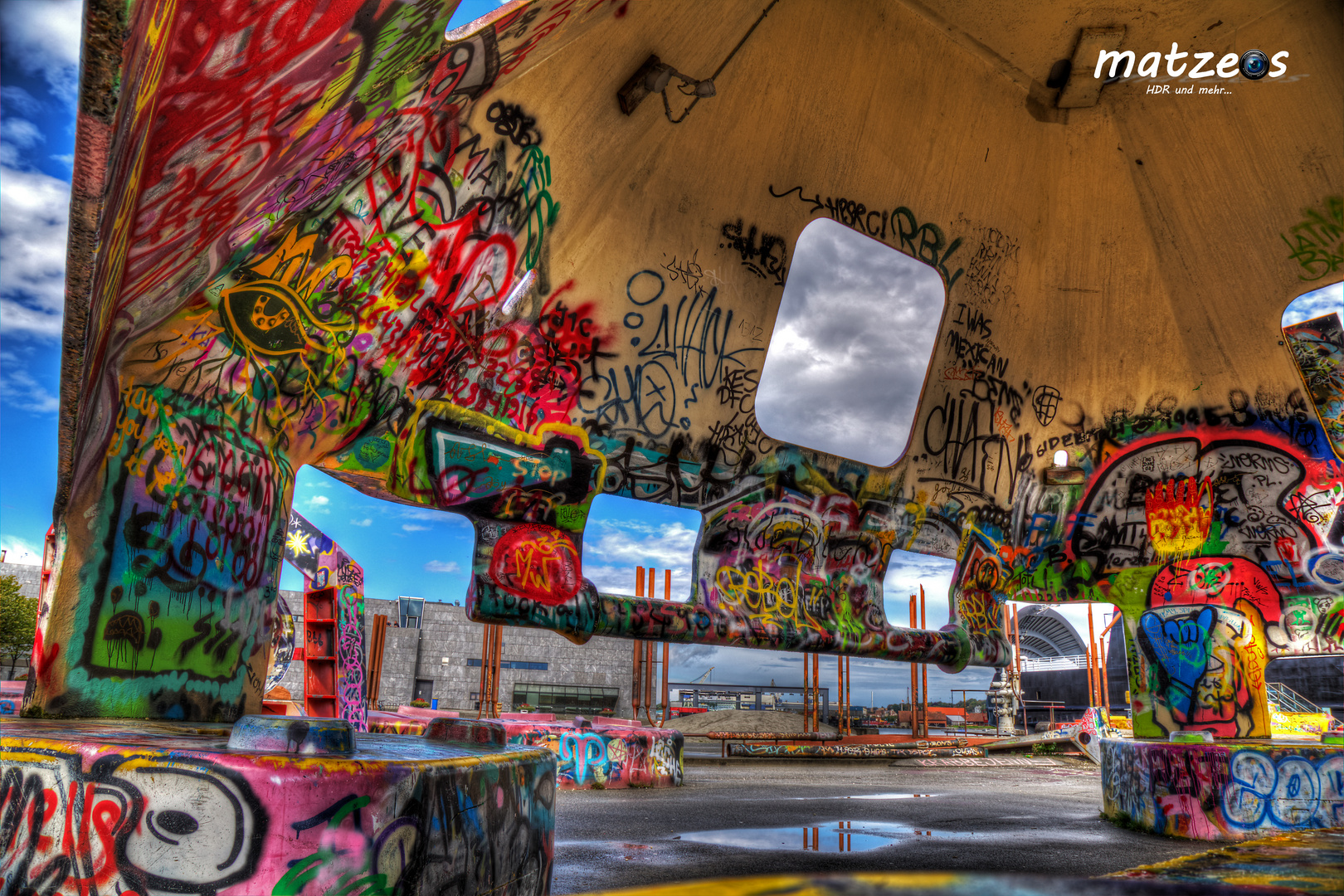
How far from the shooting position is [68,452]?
6.52 m

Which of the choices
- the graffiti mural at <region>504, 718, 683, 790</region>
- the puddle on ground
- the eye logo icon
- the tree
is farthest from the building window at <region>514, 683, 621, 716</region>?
the eye logo icon

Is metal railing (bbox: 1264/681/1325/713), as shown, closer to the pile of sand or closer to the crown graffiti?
the pile of sand

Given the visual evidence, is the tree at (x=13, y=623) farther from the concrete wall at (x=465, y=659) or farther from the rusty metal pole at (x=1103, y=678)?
the rusty metal pole at (x=1103, y=678)

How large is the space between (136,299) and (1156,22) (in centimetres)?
1184

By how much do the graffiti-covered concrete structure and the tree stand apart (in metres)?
36.0

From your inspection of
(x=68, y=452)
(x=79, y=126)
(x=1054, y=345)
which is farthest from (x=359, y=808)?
(x=1054, y=345)

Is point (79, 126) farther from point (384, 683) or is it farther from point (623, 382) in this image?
point (384, 683)

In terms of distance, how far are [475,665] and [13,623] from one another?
64.1ft

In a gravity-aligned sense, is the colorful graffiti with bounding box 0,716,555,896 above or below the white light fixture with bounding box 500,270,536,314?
below

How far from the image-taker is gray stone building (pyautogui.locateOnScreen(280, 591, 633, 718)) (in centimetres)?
4219

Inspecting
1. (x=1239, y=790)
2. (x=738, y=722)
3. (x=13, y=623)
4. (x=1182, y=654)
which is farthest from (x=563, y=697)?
→ (x=1239, y=790)

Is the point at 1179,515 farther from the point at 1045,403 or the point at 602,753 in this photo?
the point at 602,753

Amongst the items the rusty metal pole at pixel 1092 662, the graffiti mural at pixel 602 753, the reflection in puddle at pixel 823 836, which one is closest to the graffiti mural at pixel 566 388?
the graffiti mural at pixel 602 753

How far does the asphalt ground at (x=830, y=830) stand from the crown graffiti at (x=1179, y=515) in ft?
16.1
